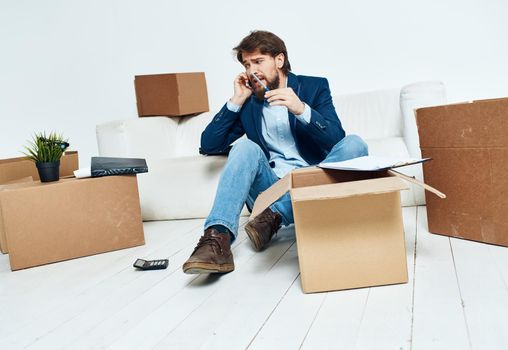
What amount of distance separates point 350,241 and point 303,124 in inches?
23.9

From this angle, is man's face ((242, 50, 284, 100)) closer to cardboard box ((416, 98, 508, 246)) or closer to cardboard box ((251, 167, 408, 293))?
cardboard box ((416, 98, 508, 246))

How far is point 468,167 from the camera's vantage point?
61.7 inches

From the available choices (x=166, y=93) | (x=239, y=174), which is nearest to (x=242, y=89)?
(x=239, y=174)

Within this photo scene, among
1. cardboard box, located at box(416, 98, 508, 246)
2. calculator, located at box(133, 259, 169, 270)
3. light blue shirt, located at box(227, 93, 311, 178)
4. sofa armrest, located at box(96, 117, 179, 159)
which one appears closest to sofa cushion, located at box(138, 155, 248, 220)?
sofa armrest, located at box(96, 117, 179, 159)

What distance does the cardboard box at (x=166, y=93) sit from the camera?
285 cm

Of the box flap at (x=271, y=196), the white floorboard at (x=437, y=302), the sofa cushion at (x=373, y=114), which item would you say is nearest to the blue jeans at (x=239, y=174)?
the box flap at (x=271, y=196)

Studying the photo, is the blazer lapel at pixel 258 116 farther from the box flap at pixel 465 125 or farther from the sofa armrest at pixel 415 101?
the sofa armrest at pixel 415 101

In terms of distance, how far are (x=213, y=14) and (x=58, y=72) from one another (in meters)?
1.23

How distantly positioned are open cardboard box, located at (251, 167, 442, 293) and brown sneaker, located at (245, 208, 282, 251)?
45cm

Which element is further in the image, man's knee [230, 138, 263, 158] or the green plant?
the green plant

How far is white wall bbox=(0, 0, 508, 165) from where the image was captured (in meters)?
2.80

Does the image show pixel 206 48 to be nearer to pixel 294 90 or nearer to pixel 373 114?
pixel 373 114

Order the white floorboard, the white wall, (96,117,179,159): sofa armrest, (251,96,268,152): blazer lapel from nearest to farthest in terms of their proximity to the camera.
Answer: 1. the white floorboard
2. (251,96,268,152): blazer lapel
3. (96,117,179,159): sofa armrest
4. the white wall

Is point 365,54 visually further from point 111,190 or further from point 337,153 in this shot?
point 111,190
